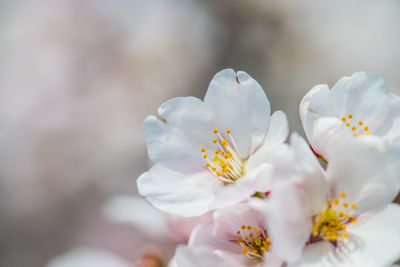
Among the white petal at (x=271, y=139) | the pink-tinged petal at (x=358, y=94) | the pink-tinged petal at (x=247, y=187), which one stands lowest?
the pink-tinged petal at (x=247, y=187)

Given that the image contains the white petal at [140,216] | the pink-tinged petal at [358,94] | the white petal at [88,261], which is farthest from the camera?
the white petal at [88,261]

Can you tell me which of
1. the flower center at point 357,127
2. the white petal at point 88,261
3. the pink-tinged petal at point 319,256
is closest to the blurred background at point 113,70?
the white petal at point 88,261

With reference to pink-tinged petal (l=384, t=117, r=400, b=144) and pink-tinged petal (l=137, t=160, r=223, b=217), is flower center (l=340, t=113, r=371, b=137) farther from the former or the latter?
pink-tinged petal (l=137, t=160, r=223, b=217)

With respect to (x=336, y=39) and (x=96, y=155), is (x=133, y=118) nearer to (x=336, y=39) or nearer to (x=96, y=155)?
(x=96, y=155)

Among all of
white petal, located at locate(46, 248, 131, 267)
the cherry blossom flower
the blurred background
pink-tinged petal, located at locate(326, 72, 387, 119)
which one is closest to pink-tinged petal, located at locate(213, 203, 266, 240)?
the cherry blossom flower

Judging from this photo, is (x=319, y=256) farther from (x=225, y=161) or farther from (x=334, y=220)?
(x=225, y=161)

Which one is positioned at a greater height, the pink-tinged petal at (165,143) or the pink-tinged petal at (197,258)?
the pink-tinged petal at (165,143)

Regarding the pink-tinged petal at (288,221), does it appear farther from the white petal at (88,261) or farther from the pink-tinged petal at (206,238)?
the white petal at (88,261)
